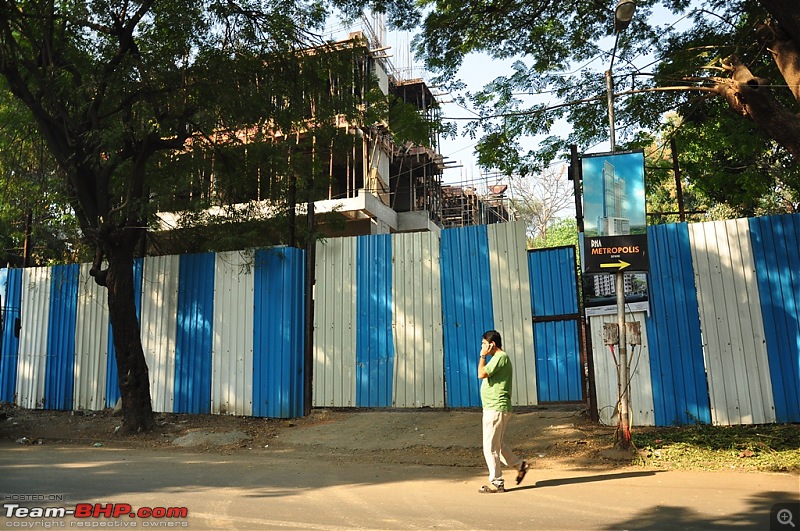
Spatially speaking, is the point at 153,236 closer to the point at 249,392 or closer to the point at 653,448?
the point at 249,392

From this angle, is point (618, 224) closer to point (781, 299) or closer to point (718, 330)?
point (718, 330)

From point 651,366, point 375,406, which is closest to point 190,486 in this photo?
point 375,406

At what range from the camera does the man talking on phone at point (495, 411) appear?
19.6 ft

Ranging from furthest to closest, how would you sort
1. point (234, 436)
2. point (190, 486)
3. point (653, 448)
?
point (234, 436) < point (653, 448) < point (190, 486)

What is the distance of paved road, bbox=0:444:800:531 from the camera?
4.88m

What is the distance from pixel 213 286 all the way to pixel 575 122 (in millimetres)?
8073

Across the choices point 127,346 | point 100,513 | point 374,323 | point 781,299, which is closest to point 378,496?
point 100,513

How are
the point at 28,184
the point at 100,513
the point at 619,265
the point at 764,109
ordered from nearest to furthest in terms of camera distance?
the point at 100,513, the point at 764,109, the point at 619,265, the point at 28,184

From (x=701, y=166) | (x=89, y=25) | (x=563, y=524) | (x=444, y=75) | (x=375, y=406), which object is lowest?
(x=563, y=524)

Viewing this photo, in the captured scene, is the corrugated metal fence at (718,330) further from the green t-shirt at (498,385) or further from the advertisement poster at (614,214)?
the green t-shirt at (498,385)

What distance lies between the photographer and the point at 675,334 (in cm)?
816

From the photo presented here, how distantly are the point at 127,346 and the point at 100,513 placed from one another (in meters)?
5.75

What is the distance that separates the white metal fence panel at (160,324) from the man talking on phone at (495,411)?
24.3 feet

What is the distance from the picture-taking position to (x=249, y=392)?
10.4 metres
